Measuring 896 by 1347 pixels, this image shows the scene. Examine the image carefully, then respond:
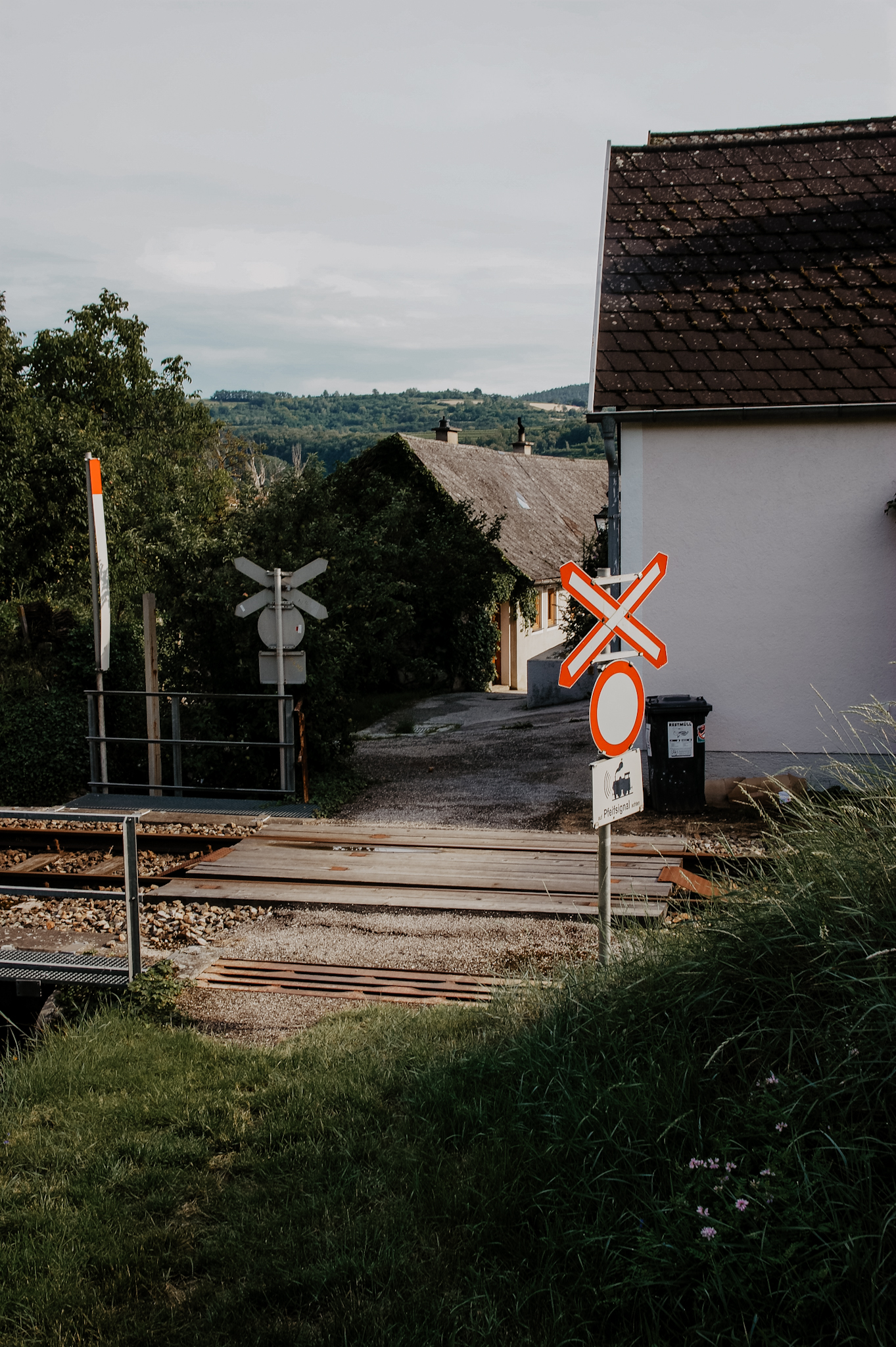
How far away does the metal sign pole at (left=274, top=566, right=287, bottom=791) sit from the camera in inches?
473

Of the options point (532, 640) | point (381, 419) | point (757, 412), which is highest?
point (381, 419)

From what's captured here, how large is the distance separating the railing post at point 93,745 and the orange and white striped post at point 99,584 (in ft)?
0.35

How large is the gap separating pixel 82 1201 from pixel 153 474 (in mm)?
26009

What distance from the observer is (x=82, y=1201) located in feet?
13.1

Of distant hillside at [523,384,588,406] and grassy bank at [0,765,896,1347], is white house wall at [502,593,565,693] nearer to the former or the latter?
grassy bank at [0,765,896,1347]

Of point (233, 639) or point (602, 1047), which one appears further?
point (233, 639)

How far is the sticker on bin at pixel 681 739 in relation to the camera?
448 inches

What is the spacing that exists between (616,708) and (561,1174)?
263 cm

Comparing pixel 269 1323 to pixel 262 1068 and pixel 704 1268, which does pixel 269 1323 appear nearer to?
pixel 704 1268

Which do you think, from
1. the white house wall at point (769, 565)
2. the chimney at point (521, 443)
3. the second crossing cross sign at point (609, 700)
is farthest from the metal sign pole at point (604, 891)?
the chimney at point (521, 443)

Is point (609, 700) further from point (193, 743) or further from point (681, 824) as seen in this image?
point (193, 743)

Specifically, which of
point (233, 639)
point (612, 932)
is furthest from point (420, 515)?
point (612, 932)

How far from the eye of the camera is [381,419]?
132m

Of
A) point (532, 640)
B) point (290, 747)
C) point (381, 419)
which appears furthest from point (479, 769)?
point (381, 419)
